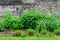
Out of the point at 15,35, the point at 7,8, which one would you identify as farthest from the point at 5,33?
the point at 7,8

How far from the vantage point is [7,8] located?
54.0 ft

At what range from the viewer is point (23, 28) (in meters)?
13.7

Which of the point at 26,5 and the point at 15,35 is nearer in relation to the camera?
the point at 15,35

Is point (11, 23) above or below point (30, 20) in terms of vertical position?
below

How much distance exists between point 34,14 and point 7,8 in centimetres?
283

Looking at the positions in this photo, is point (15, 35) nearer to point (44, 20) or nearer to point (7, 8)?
point (44, 20)

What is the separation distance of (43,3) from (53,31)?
3989 millimetres

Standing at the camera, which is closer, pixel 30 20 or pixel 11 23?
pixel 11 23

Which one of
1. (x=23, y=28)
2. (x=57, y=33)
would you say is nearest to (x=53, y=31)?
(x=57, y=33)

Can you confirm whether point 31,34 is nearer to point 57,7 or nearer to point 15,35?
point 15,35

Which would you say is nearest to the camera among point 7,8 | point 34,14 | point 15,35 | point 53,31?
point 15,35

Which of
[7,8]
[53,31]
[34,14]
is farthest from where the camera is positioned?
[7,8]

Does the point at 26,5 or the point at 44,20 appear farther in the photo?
the point at 26,5

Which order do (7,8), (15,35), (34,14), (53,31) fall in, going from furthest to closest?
(7,8) → (34,14) → (53,31) → (15,35)
